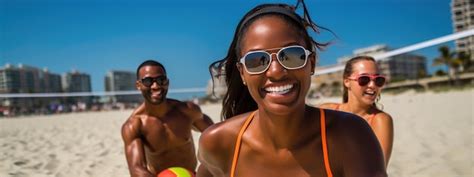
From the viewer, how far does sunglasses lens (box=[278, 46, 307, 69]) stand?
1.53 meters

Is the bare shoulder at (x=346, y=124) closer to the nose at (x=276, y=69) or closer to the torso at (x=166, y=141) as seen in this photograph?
the nose at (x=276, y=69)

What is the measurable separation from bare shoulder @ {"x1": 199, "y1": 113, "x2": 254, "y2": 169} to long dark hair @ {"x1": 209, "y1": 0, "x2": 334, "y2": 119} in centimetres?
22

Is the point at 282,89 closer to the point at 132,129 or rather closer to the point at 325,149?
the point at 325,149

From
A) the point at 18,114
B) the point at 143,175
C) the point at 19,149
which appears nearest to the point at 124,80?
the point at 18,114

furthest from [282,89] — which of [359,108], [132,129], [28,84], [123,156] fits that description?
[28,84]

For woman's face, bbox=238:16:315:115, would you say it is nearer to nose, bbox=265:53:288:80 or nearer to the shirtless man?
nose, bbox=265:53:288:80

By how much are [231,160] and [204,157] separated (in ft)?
0.52

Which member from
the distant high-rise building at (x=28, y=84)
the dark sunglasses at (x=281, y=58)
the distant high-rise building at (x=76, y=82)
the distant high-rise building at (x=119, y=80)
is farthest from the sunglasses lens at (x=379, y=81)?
the distant high-rise building at (x=119, y=80)

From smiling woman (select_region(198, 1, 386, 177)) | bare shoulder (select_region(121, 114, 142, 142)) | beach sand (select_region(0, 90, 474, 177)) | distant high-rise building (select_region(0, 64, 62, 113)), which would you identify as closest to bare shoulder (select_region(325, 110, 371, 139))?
smiling woman (select_region(198, 1, 386, 177))

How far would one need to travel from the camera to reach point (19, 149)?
10.0 meters

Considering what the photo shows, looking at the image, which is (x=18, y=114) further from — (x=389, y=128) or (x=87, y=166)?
(x=389, y=128)

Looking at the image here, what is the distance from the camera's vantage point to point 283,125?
170 centimetres

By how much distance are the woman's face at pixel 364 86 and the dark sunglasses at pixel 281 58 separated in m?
2.41

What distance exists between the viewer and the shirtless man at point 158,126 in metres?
4.75
